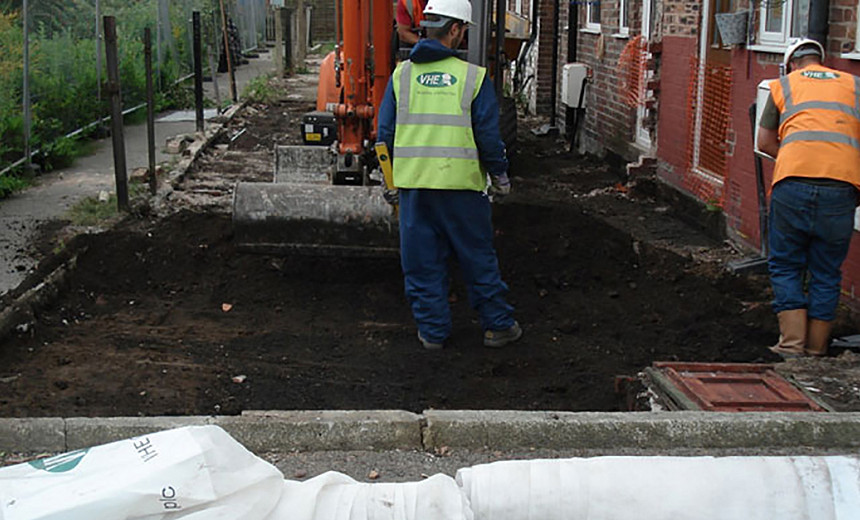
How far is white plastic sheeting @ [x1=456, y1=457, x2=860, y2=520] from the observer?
304 cm

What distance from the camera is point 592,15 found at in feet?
46.9

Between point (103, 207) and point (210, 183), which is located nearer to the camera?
point (103, 207)

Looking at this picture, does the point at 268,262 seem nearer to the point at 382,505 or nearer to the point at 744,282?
the point at 744,282

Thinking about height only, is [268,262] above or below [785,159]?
below

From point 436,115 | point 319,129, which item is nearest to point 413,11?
point 436,115

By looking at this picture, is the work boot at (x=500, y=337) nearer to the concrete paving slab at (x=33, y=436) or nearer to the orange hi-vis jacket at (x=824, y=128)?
the orange hi-vis jacket at (x=824, y=128)

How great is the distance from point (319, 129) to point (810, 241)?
5679 millimetres

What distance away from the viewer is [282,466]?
439cm

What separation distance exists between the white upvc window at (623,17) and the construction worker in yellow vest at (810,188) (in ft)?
20.1

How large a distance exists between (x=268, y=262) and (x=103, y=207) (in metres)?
2.51

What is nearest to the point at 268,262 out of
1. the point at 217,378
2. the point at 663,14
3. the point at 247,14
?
the point at 217,378

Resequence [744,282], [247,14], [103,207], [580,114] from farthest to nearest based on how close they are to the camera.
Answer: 1. [247,14]
2. [580,114]
3. [103,207]
4. [744,282]

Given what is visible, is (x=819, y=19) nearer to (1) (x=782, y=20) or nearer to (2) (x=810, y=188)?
(1) (x=782, y=20)

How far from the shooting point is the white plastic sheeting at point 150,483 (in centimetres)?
275
